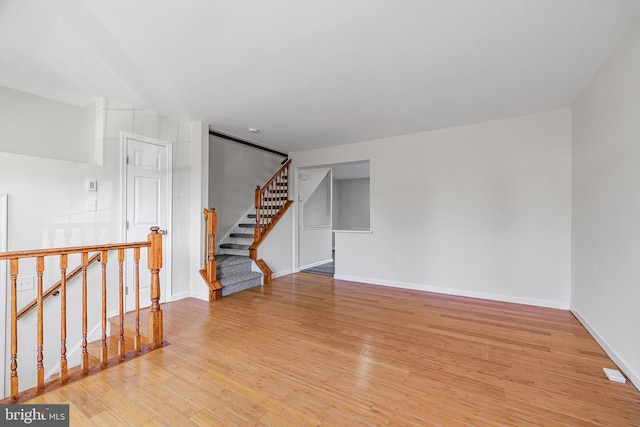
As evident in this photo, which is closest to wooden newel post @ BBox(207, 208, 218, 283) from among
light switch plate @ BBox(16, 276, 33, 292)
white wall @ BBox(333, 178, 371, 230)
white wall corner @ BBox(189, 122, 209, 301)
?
white wall corner @ BBox(189, 122, 209, 301)

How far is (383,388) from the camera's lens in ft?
6.04

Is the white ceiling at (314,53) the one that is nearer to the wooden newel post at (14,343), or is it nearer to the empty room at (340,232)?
the empty room at (340,232)

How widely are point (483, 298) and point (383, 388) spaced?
267 cm

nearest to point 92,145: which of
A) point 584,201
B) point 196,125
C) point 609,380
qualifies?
point 196,125

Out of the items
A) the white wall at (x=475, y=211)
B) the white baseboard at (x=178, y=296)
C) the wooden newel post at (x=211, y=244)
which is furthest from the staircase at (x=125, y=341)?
the white wall at (x=475, y=211)

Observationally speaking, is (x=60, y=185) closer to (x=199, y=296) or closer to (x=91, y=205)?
(x=91, y=205)

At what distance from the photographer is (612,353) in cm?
220

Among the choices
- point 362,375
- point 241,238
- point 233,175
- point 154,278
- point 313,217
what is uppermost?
point 233,175

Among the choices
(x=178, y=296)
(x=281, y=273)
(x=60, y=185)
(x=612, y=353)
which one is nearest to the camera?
(x=612, y=353)

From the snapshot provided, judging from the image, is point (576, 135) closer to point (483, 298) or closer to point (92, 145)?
point (483, 298)

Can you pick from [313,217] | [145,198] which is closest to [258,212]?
[145,198]

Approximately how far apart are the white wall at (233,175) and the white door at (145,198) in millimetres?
1156

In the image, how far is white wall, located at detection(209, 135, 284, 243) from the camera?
193 inches

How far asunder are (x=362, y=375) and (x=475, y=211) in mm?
2895
